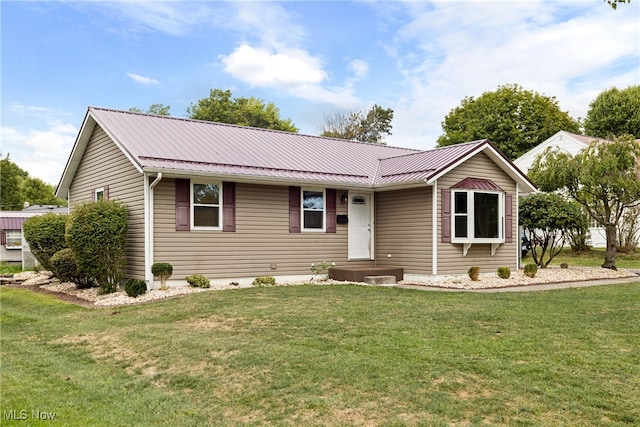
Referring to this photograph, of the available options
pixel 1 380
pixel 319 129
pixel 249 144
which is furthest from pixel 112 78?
pixel 319 129

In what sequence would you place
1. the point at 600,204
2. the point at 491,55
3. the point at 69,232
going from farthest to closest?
the point at 600,204, the point at 491,55, the point at 69,232

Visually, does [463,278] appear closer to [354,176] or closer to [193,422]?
[354,176]

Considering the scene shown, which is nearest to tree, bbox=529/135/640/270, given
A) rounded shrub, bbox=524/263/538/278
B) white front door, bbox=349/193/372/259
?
rounded shrub, bbox=524/263/538/278

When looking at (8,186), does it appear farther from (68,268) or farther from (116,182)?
(116,182)

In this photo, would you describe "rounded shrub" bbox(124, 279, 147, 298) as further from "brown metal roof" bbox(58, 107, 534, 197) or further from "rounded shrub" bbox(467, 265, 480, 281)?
"rounded shrub" bbox(467, 265, 480, 281)

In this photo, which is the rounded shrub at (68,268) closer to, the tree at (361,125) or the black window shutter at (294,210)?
the black window shutter at (294,210)

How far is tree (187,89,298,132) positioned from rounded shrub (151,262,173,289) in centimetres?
3029

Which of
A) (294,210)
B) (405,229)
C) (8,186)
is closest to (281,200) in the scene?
(294,210)

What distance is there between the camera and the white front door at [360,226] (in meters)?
15.9

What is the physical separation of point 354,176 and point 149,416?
1155 cm

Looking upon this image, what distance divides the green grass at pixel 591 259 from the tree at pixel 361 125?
22.4 m

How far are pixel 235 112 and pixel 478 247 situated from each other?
99.3 ft

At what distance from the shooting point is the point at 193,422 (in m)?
4.74

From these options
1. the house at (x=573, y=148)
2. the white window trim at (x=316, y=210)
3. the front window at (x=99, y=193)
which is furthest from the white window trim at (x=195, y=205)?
the house at (x=573, y=148)
